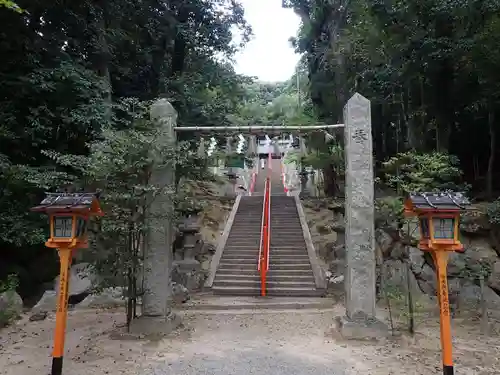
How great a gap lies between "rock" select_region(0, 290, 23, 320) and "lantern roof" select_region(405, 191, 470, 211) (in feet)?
25.3

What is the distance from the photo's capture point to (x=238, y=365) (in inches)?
212

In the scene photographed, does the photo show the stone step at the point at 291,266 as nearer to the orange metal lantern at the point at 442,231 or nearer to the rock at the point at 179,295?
the rock at the point at 179,295

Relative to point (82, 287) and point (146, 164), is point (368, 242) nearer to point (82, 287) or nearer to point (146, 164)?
point (146, 164)

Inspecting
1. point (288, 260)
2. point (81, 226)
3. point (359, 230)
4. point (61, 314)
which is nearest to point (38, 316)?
point (61, 314)

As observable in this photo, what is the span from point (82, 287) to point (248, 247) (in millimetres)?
4952

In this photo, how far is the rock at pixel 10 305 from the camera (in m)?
7.60

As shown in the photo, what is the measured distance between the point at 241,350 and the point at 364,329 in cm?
209

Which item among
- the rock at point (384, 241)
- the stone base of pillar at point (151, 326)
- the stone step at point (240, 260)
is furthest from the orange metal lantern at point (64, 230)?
the rock at point (384, 241)

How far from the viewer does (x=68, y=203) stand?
5.04 m

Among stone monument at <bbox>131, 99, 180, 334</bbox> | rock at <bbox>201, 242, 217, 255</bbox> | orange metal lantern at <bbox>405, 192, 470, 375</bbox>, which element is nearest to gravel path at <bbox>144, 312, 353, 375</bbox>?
stone monument at <bbox>131, 99, 180, 334</bbox>

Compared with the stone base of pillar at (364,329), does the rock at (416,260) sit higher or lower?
higher

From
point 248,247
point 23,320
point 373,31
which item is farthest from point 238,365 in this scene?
point 373,31

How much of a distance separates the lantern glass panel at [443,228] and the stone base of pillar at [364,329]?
2.34m

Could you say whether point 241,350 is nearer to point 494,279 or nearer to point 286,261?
point 286,261
